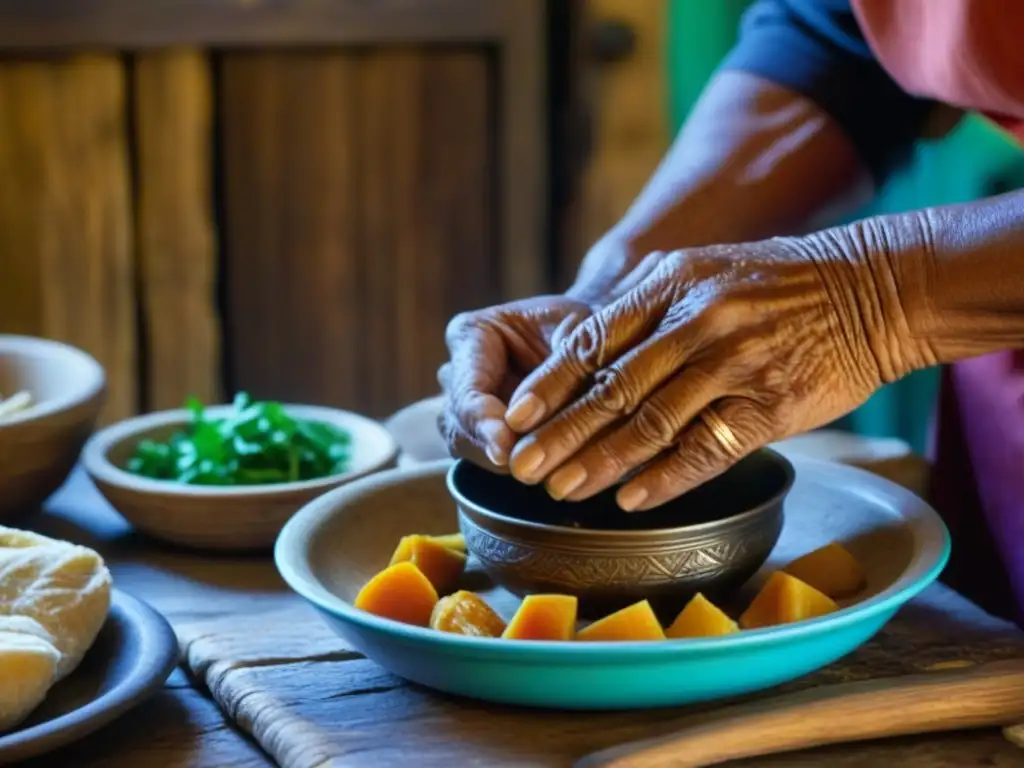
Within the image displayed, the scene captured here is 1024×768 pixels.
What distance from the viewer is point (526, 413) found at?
1003 mm

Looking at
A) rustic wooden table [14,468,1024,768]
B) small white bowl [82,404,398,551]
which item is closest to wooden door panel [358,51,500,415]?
small white bowl [82,404,398,551]

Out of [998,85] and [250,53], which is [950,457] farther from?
[250,53]

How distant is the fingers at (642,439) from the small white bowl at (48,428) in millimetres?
504

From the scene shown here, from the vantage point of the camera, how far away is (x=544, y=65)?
249 centimetres

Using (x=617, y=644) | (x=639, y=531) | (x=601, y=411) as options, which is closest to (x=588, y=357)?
(x=601, y=411)

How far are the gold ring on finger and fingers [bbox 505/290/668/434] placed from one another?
84 mm

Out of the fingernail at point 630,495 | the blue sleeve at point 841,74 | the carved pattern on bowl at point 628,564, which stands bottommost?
the carved pattern on bowl at point 628,564

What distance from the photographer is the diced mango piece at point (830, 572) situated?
1029mm

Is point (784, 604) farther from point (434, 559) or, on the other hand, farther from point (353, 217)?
point (353, 217)

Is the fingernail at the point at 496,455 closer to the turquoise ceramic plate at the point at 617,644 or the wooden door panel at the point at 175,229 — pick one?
the turquoise ceramic plate at the point at 617,644

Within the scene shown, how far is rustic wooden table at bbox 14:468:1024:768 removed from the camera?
2.86 feet

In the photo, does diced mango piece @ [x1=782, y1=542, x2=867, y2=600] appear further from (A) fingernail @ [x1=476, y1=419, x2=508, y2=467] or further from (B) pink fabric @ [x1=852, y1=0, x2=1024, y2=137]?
(B) pink fabric @ [x1=852, y1=0, x2=1024, y2=137]

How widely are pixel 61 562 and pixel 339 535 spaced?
0.80 feet

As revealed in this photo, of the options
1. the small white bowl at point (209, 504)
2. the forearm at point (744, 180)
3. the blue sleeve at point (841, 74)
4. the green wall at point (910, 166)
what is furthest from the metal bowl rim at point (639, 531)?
the green wall at point (910, 166)
